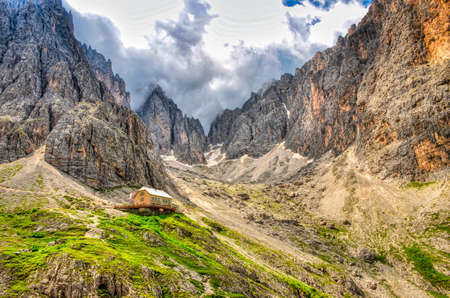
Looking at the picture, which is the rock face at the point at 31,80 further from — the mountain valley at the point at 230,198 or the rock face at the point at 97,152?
the rock face at the point at 97,152

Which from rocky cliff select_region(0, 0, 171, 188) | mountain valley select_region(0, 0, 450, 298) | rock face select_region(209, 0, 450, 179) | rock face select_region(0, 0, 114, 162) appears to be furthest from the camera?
rock face select_region(209, 0, 450, 179)

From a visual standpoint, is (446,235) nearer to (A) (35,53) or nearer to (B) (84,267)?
(B) (84,267)

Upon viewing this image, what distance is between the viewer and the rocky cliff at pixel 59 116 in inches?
3969

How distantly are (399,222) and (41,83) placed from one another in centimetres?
20086

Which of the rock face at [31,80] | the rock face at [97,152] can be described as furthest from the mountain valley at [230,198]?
the rock face at [31,80]

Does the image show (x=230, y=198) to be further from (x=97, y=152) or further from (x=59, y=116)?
(x=59, y=116)

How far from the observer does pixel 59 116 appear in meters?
130

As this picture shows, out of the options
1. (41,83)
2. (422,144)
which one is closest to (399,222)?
(422,144)

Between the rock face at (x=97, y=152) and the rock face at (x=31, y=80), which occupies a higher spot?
the rock face at (x=31, y=80)

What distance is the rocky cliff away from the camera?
Answer: 10081cm

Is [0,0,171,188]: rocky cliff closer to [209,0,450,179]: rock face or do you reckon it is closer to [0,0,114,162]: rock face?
[0,0,114,162]: rock face

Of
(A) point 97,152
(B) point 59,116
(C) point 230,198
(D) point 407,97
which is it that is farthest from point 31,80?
(D) point 407,97

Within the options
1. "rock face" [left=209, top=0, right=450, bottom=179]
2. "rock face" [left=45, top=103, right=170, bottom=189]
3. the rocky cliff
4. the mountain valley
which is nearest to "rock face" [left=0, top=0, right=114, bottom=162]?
the rocky cliff

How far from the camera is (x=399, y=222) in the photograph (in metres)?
104
